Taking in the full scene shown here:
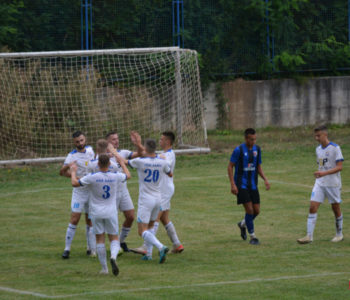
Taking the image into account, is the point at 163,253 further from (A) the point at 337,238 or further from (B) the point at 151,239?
(A) the point at 337,238

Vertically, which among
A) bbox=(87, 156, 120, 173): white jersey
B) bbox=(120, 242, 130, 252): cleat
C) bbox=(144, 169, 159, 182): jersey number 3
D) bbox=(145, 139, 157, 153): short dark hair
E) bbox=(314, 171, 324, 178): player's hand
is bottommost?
bbox=(120, 242, 130, 252): cleat

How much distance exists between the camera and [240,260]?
33.8 feet

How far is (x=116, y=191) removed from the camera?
10.5 m

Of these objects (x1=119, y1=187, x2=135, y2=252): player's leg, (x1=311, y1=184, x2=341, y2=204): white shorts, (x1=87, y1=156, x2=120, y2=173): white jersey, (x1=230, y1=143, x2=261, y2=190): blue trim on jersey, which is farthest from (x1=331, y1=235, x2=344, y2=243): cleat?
(x1=87, y1=156, x2=120, y2=173): white jersey

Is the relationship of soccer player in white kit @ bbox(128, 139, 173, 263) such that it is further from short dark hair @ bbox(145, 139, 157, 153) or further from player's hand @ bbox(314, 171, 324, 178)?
player's hand @ bbox(314, 171, 324, 178)

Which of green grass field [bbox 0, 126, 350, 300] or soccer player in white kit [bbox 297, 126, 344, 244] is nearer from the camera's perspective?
green grass field [bbox 0, 126, 350, 300]

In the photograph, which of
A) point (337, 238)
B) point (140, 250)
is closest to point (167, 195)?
point (140, 250)

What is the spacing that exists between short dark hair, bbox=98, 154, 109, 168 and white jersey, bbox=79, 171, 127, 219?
0.11 m

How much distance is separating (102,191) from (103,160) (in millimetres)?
450

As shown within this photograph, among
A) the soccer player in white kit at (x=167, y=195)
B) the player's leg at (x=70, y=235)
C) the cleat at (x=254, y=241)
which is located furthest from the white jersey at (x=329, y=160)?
the player's leg at (x=70, y=235)

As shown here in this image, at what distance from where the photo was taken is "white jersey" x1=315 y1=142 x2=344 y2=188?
11.7m

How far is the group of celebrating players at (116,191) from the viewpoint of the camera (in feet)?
31.7

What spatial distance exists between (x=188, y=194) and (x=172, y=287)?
8.30 metres

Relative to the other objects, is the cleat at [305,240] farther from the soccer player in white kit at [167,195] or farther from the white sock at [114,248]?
the white sock at [114,248]
